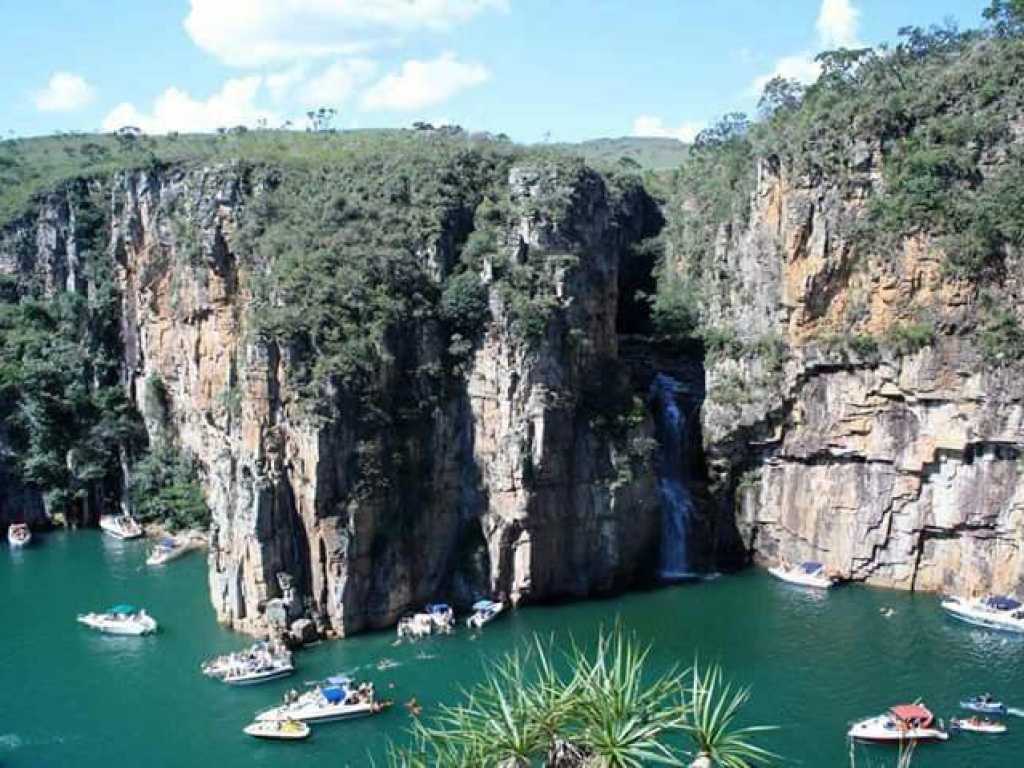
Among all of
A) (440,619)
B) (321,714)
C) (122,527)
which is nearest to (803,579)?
(440,619)

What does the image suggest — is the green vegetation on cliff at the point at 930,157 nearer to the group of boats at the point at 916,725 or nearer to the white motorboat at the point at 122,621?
the group of boats at the point at 916,725

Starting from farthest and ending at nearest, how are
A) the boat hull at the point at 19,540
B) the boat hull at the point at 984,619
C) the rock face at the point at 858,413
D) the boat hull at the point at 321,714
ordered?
the boat hull at the point at 19,540 → the rock face at the point at 858,413 → the boat hull at the point at 984,619 → the boat hull at the point at 321,714

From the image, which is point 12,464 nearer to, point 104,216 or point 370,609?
point 104,216

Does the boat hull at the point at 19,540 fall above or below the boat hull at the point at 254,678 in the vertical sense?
above

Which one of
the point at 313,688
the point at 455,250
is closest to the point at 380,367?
the point at 455,250

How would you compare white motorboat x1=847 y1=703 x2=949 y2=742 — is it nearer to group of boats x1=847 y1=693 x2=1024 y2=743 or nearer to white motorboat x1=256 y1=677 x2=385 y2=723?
group of boats x1=847 y1=693 x2=1024 y2=743

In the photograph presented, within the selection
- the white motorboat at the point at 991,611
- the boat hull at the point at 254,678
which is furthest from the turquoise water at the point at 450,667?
the white motorboat at the point at 991,611
